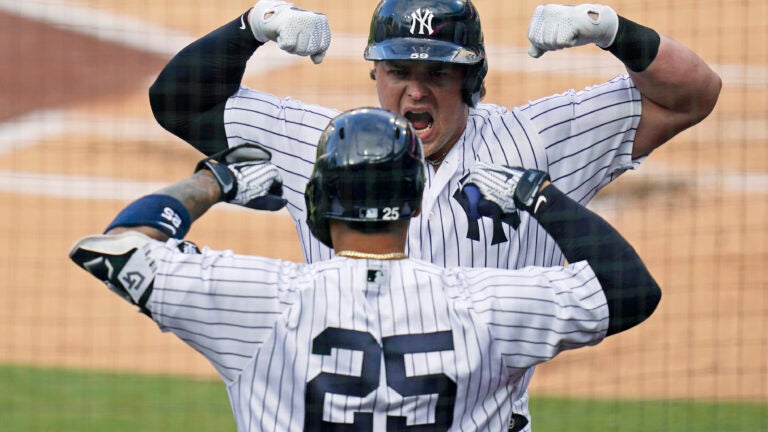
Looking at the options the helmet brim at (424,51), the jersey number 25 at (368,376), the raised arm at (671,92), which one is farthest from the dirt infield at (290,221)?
the jersey number 25 at (368,376)

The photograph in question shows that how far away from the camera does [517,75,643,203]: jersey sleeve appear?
12.7 feet

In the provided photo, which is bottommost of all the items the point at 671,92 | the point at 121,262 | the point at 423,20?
the point at 121,262

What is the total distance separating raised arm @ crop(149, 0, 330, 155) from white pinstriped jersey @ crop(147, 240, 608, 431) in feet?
3.59

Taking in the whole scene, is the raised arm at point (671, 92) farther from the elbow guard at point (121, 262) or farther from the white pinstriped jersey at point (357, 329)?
the elbow guard at point (121, 262)

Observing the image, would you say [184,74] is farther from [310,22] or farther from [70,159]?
[70,159]

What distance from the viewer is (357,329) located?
2855 mm

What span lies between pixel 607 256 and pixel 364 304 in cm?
60

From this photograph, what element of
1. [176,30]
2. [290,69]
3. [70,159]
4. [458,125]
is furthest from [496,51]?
[458,125]

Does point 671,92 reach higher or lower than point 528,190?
higher

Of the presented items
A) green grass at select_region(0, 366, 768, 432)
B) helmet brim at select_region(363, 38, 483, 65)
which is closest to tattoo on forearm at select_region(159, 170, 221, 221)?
helmet brim at select_region(363, 38, 483, 65)

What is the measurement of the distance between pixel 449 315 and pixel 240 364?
50 cm

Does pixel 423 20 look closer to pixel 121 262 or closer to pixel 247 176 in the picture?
pixel 247 176

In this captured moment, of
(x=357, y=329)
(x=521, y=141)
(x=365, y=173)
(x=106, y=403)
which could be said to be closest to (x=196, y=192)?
(x=365, y=173)

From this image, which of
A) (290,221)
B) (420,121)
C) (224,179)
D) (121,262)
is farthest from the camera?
(290,221)
